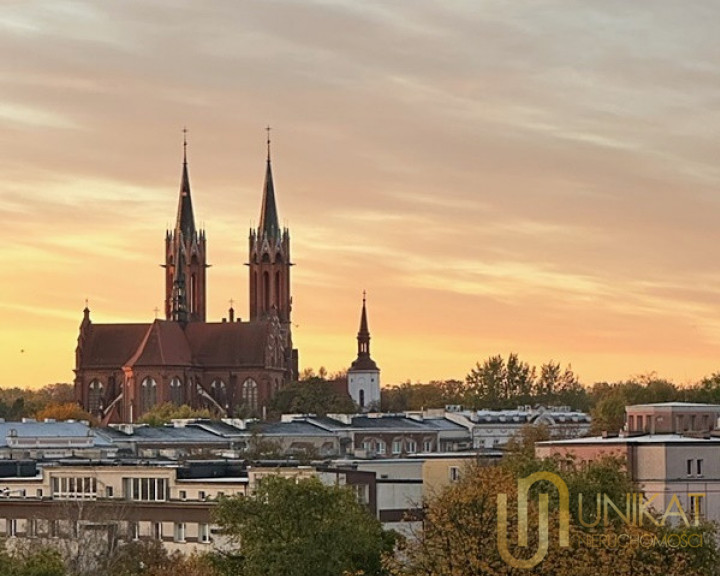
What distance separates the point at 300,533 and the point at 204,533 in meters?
19.8

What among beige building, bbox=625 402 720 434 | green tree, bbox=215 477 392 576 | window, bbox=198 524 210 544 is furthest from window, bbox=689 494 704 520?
beige building, bbox=625 402 720 434

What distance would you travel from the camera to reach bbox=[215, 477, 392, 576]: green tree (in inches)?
2547

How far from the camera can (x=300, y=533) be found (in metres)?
65.8

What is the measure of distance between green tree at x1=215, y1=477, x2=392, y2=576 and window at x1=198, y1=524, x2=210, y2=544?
16658 millimetres

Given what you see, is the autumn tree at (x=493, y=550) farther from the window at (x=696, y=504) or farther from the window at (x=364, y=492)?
the window at (x=364, y=492)

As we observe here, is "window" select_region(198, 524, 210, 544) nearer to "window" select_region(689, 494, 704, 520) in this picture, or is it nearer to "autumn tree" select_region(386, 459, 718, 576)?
"window" select_region(689, 494, 704, 520)

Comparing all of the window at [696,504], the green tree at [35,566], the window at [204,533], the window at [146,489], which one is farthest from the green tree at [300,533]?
the window at [146,489]

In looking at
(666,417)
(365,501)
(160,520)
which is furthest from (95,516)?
(666,417)

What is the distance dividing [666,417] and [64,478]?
2935 centimetres

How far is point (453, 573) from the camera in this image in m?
49.6

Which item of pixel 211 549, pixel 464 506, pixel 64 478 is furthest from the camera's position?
pixel 64 478

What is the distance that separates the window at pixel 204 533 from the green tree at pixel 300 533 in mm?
16658

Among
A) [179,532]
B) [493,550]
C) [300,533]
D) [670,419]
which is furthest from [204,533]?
[493,550]

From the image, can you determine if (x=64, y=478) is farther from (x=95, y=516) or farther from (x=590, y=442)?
(x=590, y=442)
